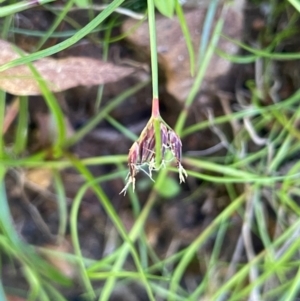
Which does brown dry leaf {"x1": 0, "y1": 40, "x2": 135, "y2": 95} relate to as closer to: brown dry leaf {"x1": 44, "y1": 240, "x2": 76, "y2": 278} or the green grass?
the green grass

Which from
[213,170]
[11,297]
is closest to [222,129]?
[213,170]

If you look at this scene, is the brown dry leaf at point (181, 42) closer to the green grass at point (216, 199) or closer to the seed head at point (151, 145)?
the green grass at point (216, 199)

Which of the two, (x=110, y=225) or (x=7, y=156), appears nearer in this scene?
(x=7, y=156)

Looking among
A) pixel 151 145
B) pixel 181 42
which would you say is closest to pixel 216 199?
pixel 181 42

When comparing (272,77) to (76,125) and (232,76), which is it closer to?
(232,76)

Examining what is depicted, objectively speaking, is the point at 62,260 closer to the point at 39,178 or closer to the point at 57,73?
the point at 39,178
